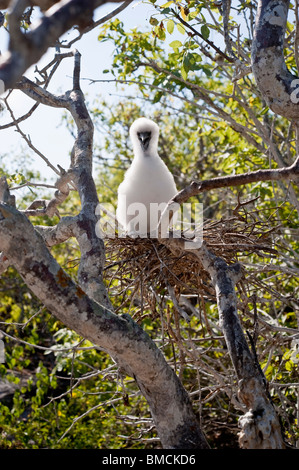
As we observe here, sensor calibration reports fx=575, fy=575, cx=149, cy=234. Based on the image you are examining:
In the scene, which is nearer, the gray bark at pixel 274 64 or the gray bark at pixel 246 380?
the gray bark at pixel 246 380

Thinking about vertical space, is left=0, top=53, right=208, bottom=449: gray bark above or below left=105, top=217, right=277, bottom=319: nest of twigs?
below

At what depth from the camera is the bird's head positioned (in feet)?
15.5

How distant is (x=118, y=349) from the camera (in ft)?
7.84

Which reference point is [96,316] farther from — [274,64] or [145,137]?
[145,137]

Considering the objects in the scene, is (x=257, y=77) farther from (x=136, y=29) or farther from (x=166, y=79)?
(x=136, y=29)

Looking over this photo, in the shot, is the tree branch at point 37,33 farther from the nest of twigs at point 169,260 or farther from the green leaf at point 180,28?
the green leaf at point 180,28

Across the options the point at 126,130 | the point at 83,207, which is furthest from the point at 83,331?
the point at 126,130

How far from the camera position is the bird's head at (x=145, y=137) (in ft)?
15.5

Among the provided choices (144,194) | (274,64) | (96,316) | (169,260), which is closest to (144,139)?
(144,194)

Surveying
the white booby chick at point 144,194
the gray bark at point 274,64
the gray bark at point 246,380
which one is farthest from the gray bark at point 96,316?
the white booby chick at point 144,194

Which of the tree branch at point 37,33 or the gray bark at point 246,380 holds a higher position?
the tree branch at point 37,33

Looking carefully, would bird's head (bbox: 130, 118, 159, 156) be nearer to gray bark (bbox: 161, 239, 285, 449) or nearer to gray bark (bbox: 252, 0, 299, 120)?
gray bark (bbox: 161, 239, 285, 449)

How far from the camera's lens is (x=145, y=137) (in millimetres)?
4727

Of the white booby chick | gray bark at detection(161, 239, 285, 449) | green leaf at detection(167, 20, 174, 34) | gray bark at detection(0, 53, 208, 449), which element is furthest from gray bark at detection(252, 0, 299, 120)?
the white booby chick
